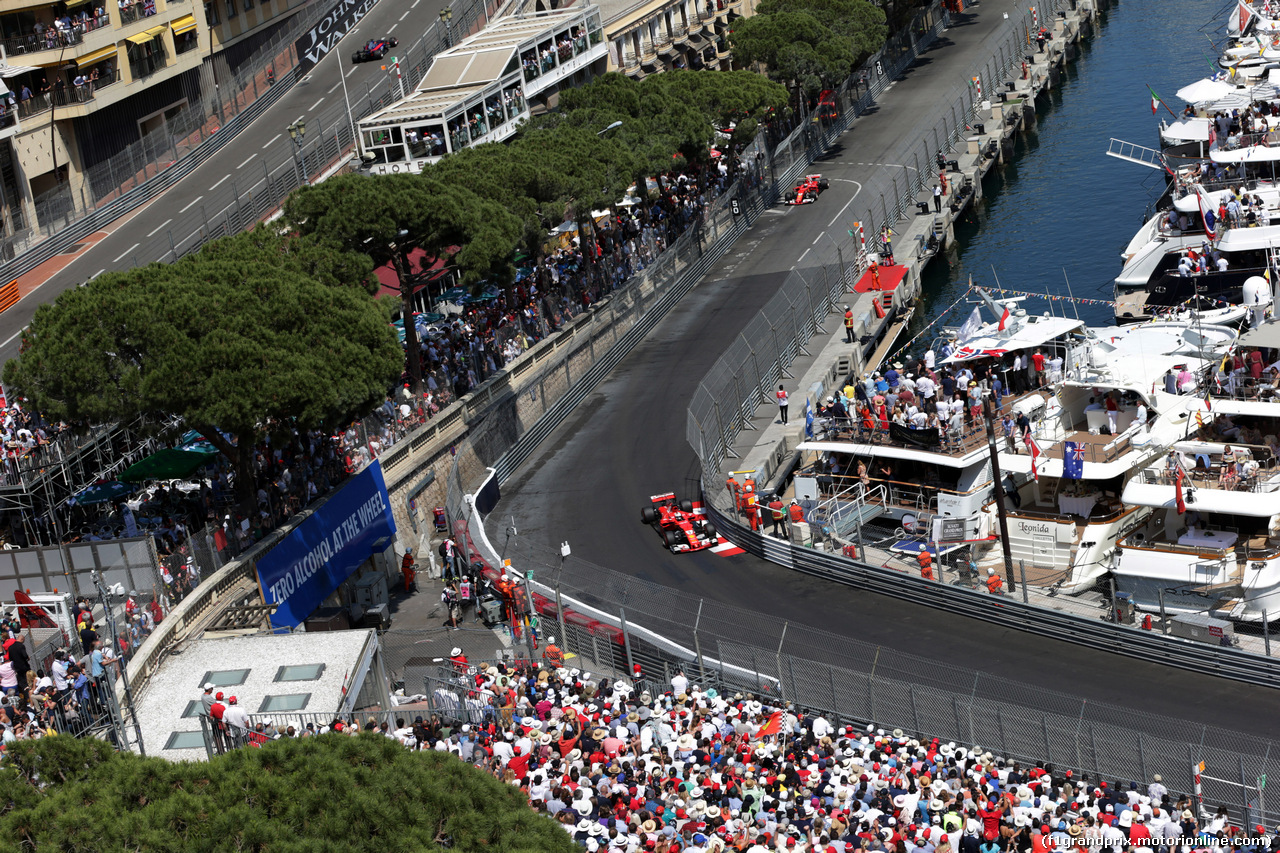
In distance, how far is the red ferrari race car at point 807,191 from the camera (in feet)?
268

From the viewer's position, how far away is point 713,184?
80000 mm

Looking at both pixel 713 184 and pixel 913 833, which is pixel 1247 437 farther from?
pixel 713 184

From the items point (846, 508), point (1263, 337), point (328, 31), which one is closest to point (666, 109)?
point (328, 31)

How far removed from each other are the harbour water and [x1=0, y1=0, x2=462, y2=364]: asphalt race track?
32.0 m

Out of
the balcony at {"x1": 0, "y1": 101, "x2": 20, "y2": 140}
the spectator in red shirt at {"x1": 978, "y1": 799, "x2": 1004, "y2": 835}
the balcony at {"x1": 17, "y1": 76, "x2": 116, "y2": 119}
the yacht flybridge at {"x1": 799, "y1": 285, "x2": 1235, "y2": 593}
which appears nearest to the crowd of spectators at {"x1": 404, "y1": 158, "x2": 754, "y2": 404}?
the yacht flybridge at {"x1": 799, "y1": 285, "x2": 1235, "y2": 593}

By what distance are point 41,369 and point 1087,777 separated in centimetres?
2836

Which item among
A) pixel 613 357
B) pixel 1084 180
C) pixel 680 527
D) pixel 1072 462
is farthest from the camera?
pixel 1084 180

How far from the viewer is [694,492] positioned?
51.5 meters

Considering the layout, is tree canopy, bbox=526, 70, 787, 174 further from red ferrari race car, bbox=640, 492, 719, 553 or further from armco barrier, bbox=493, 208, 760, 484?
red ferrari race car, bbox=640, 492, 719, 553

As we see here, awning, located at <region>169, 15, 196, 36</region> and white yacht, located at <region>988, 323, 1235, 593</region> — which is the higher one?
awning, located at <region>169, 15, 196, 36</region>

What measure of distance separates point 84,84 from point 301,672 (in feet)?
170

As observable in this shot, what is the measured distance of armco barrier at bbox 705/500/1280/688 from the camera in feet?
122

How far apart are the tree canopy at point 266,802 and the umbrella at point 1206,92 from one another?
61.9 meters

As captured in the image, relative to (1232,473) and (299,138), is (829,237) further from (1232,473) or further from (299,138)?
(1232,473)
